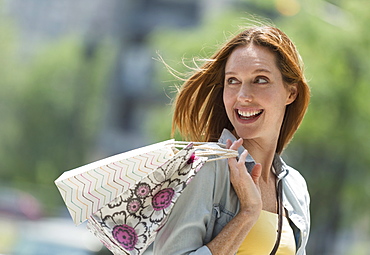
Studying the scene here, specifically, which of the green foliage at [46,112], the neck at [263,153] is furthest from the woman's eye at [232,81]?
the green foliage at [46,112]

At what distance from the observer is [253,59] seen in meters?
2.31

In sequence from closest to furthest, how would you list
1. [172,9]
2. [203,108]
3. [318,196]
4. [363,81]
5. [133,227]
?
[133,227], [203,108], [363,81], [318,196], [172,9]

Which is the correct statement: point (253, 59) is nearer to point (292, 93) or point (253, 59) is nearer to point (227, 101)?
point (227, 101)

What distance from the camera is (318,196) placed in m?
11.1

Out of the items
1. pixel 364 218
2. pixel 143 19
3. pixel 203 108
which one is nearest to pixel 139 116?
pixel 143 19

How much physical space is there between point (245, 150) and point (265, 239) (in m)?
0.28

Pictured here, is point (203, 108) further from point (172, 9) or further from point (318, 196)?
point (172, 9)

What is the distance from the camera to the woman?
2105 mm

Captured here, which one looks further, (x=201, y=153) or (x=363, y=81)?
(x=363, y=81)

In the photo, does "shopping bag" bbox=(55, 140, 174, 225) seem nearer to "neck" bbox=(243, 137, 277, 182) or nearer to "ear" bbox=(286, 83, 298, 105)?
"neck" bbox=(243, 137, 277, 182)

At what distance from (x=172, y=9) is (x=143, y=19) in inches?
61.0

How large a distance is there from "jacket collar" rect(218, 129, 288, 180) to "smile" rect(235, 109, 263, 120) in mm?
91

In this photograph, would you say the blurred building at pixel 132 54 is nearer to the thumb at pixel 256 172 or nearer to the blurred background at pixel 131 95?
the blurred background at pixel 131 95

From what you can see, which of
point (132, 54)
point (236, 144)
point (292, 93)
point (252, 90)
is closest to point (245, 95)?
point (252, 90)
